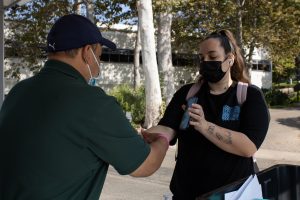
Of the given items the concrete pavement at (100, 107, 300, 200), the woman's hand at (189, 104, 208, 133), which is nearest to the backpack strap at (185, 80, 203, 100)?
the woman's hand at (189, 104, 208, 133)

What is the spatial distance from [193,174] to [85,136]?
1.07 metres

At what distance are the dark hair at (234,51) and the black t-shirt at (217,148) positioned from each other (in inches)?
6.6

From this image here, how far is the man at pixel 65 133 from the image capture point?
1.91 m

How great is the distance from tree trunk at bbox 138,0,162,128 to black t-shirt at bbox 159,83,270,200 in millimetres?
13392

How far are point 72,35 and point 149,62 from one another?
14.8m

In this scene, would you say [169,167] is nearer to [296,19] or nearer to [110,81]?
[296,19]

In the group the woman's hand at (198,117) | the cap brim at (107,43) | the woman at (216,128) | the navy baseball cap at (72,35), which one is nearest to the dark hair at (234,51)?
the woman at (216,128)

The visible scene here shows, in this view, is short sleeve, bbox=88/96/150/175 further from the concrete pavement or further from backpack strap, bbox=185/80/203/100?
the concrete pavement

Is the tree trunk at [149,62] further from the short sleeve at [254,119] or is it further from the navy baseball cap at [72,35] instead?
the navy baseball cap at [72,35]

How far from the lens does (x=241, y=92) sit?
2.87 metres

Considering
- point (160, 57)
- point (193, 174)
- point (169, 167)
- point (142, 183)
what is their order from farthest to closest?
1. point (160, 57)
2. point (169, 167)
3. point (142, 183)
4. point (193, 174)

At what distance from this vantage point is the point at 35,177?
1.91 metres

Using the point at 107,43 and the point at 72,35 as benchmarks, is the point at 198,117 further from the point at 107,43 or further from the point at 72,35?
the point at 72,35

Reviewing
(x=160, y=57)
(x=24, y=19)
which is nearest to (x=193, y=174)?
(x=160, y=57)
